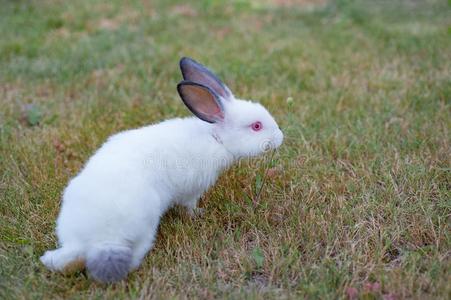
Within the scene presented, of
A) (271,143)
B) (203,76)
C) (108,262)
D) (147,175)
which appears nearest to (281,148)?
(271,143)

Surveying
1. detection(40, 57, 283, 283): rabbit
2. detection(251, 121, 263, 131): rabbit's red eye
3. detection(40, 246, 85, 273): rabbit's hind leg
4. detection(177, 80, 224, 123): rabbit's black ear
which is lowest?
detection(40, 246, 85, 273): rabbit's hind leg

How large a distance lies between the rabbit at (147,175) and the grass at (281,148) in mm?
129

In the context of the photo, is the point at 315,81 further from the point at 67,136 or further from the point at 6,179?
the point at 6,179

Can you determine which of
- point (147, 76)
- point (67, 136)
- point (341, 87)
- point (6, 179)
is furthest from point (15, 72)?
point (341, 87)

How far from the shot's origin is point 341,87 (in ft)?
15.5

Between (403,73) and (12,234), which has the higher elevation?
(403,73)

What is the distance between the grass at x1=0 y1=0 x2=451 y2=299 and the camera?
2.55m

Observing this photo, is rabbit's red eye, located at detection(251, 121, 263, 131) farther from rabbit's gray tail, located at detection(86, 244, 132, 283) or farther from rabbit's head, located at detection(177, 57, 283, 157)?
rabbit's gray tail, located at detection(86, 244, 132, 283)

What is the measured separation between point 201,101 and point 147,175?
523mm

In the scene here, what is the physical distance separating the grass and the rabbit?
129mm

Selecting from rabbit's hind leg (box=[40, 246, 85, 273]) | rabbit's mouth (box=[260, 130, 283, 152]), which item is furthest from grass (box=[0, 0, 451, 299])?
rabbit's mouth (box=[260, 130, 283, 152])

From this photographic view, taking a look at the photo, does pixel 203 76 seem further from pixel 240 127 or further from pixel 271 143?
pixel 271 143

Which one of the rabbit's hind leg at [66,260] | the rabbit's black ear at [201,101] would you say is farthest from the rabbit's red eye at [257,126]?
the rabbit's hind leg at [66,260]

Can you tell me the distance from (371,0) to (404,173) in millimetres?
5323
